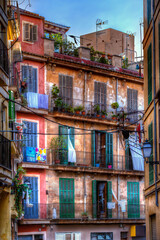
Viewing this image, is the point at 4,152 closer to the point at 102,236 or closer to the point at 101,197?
the point at 102,236

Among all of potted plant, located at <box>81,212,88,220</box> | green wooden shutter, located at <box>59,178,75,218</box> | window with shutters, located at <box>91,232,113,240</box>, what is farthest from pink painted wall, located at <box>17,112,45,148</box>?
window with shutters, located at <box>91,232,113,240</box>

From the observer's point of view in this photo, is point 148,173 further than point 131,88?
No

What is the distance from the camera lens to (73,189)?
127 feet

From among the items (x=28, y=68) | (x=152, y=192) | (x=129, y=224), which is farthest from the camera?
(x=129, y=224)

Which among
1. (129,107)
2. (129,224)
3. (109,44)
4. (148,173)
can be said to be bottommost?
(129,224)

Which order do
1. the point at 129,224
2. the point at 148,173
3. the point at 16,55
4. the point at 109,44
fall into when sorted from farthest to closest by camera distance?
the point at 109,44, the point at 129,224, the point at 16,55, the point at 148,173

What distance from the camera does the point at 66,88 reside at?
39.5m

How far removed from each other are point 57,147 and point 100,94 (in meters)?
5.99

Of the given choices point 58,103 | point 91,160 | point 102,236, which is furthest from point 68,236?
point 58,103

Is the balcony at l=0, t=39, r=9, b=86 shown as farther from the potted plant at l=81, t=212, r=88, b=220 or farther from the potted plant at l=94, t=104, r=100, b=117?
the potted plant at l=94, t=104, r=100, b=117

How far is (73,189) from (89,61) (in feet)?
29.7

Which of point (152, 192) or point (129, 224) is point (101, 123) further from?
point (152, 192)

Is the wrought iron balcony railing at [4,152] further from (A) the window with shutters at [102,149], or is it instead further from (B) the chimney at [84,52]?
(B) the chimney at [84,52]

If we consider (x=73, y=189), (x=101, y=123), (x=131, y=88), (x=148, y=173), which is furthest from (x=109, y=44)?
(x=148, y=173)
